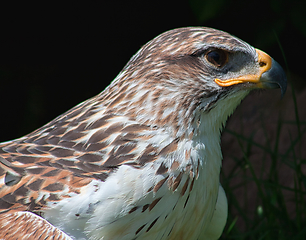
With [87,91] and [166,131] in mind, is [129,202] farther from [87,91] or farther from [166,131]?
[87,91]

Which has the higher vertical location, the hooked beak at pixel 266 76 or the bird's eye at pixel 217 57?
the bird's eye at pixel 217 57

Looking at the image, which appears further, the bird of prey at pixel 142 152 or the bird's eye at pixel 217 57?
the bird's eye at pixel 217 57

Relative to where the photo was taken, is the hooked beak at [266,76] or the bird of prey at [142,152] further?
the hooked beak at [266,76]

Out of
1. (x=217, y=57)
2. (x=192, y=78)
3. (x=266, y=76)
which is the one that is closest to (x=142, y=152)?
(x=192, y=78)

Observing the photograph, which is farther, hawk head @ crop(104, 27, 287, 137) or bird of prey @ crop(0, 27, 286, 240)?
hawk head @ crop(104, 27, 287, 137)

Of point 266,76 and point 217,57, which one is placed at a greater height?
point 217,57

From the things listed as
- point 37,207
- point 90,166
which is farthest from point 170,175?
point 37,207

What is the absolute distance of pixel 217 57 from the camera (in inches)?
75.0

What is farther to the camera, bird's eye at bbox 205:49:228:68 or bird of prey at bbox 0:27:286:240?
bird's eye at bbox 205:49:228:68

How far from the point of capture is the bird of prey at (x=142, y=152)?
1.58m

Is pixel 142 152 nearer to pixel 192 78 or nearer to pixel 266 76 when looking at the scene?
pixel 192 78

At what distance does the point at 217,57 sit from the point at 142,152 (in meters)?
0.59

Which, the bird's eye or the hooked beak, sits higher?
the bird's eye

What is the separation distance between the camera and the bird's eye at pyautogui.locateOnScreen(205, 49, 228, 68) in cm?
190
